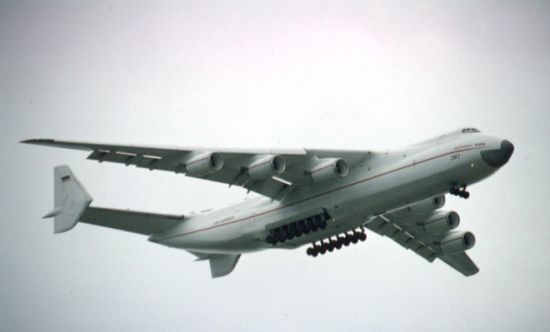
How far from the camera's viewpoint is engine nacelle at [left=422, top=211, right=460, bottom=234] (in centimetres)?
2680

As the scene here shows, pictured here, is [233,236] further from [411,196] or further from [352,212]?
[411,196]

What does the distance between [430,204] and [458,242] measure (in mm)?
2883

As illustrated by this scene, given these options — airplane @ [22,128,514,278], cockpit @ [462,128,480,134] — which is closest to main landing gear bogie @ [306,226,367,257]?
airplane @ [22,128,514,278]

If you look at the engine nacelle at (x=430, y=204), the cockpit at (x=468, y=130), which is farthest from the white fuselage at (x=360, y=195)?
the engine nacelle at (x=430, y=204)

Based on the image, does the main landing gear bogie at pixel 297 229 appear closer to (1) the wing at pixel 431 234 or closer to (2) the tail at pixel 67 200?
(1) the wing at pixel 431 234

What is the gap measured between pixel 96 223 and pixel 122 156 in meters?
Answer: 2.96

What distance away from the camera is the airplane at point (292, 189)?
22.0 m

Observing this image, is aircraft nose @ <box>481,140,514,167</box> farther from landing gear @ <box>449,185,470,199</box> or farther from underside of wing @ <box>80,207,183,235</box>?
underside of wing @ <box>80,207,183,235</box>

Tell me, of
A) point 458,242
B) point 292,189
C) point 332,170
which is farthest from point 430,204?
point 332,170

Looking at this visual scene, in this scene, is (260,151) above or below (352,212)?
above

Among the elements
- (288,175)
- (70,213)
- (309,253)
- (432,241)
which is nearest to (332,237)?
(309,253)

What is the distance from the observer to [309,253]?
25.1 m

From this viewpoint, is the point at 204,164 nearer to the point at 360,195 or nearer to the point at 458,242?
the point at 360,195

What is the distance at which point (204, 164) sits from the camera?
71.7 ft
